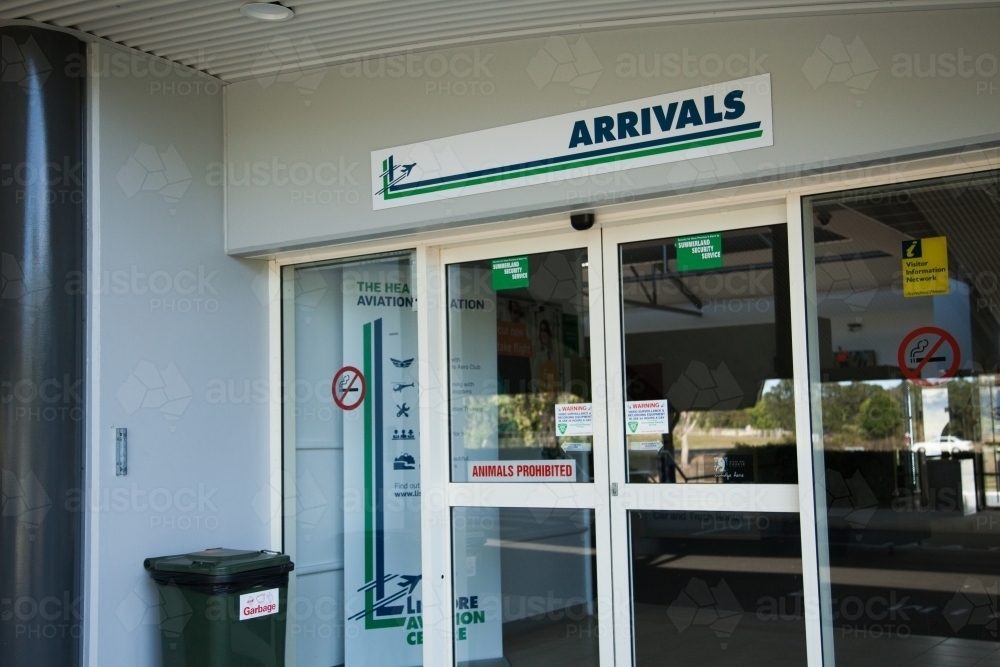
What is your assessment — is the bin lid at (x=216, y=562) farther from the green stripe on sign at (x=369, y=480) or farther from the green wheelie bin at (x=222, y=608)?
the green stripe on sign at (x=369, y=480)

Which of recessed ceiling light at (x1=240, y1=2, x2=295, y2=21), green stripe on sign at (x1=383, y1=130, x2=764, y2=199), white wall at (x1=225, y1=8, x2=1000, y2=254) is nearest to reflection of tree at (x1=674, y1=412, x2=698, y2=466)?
white wall at (x1=225, y1=8, x2=1000, y2=254)

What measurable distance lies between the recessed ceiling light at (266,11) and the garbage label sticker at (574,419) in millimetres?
2328

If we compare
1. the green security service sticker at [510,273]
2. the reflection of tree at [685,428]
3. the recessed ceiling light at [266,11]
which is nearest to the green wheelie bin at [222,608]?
the green security service sticker at [510,273]

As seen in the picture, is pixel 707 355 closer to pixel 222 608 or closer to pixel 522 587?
pixel 522 587

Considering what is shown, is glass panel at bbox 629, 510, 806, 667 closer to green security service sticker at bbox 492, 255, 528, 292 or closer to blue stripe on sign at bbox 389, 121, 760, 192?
green security service sticker at bbox 492, 255, 528, 292

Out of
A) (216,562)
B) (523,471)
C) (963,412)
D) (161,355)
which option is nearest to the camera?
(216,562)

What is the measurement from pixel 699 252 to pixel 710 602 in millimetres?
1857

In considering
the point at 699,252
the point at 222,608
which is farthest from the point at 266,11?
the point at 222,608

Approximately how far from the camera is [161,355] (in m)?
4.91

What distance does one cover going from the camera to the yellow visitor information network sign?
4.02m

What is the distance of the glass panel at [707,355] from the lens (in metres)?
4.21

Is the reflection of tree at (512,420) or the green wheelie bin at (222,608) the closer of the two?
the green wheelie bin at (222,608)

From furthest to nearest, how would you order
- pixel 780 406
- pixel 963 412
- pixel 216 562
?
pixel 963 412
pixel 216 562
pixel 780 406

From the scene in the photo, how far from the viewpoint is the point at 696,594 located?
4.83 m
